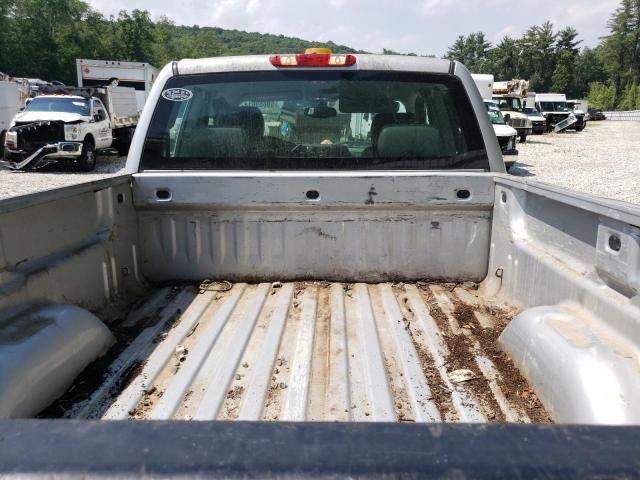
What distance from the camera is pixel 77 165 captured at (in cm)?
1617

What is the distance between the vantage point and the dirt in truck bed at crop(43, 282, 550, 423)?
6.73 ft

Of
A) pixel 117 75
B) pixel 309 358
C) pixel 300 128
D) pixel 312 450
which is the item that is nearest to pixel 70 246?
pixel 309 358

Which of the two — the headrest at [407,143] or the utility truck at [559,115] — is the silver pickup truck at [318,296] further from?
the utility truck at [559,115]

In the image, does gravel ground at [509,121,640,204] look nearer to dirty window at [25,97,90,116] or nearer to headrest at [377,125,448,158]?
headrest at [377,125,448,158]

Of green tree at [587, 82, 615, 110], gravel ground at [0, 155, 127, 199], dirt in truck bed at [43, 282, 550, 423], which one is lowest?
gravel ground at [0, 155, 127, 199]

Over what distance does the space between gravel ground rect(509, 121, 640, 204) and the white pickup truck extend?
13070 mm

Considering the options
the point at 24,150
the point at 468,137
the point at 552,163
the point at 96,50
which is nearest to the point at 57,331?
the point at 468,137

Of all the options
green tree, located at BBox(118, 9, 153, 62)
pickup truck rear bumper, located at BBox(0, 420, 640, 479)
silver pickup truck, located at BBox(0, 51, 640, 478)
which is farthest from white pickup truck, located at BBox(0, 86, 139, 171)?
green tree, located at BBox(118, 9, 153, 62)

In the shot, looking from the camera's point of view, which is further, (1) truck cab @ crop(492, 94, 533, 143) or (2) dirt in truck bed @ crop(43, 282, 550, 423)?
(1) truck cab @ crop(492, 94, 533, 143)

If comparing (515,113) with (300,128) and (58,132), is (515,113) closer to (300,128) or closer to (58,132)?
(58,132)

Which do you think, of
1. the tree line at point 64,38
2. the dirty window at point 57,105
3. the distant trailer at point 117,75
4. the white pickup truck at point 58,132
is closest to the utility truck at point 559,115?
the tree line at point 64,38

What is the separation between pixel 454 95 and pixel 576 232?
1.28m

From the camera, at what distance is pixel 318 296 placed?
3.12 meters

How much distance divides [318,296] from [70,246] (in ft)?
4.44
